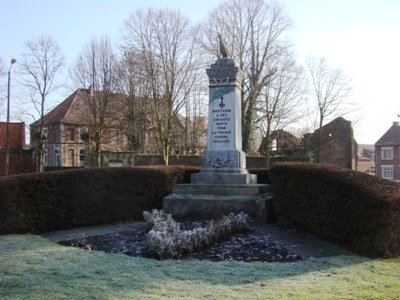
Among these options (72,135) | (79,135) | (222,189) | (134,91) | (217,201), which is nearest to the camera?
(217,201)

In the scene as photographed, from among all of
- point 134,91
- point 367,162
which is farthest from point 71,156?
point 367,162

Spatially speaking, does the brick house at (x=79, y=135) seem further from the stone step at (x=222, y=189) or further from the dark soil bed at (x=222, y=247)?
the dark soil bed at (x=222, y=247)

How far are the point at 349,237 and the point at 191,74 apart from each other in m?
30.1

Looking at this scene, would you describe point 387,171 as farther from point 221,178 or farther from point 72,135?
point 221,178

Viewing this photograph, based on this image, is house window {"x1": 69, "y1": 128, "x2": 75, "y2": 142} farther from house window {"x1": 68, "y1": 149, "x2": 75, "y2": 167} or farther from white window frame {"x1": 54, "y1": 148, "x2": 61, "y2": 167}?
white window frame {"x1": 54, "y1": 148, "x2": 61, "y2": 167}

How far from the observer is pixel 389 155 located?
63375 millimetres

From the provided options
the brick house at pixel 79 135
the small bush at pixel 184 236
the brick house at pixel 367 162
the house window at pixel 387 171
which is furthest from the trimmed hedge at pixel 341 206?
the brick house at pixel 367 162

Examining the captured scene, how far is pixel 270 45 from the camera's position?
38.8m

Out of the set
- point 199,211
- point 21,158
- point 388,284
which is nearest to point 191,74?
point 21,158

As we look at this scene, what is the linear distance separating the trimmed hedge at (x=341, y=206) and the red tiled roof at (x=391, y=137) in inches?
2314

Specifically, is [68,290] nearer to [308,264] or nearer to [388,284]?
[308,264]

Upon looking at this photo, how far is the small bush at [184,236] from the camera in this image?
696cm

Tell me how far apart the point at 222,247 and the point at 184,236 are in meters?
0.88

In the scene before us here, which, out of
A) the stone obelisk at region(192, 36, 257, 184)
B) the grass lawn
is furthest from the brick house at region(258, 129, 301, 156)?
the grass lawn
